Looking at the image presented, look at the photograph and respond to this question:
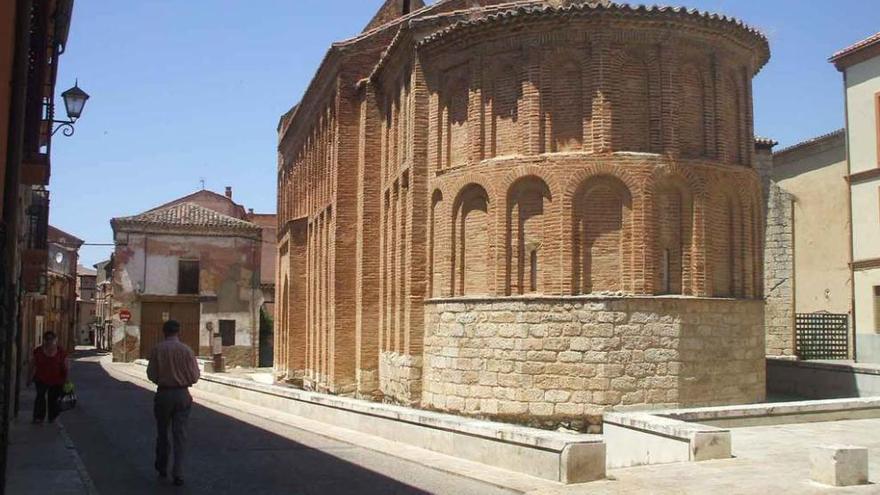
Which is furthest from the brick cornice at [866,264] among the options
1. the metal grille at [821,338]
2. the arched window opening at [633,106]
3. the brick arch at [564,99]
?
the brick arch at [564,99]

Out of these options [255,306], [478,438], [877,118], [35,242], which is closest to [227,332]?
[255,306]

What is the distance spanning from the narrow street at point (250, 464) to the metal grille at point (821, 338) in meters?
16.1

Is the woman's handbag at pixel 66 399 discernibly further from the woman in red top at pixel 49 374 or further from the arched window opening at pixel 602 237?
A: the arched window opening at pixel 602 237

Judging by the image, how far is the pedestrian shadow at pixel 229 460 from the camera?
27.1 ft

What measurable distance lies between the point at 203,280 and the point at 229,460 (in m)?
33.7

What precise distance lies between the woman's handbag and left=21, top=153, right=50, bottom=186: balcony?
338cm

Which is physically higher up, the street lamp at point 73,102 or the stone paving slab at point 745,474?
the street lamp at point 73,102

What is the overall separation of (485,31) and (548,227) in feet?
12.6

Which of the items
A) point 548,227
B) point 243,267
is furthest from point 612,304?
point 243,267

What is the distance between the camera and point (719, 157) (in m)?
16.3

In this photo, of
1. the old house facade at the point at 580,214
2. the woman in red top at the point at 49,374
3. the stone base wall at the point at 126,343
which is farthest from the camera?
the stone base wall at the point at 126,343

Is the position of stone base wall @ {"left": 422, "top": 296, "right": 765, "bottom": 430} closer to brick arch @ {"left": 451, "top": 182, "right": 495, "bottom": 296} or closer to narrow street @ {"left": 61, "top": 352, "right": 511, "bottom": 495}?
brick arch @ {"left": 451, "top": 182, "right": 495, "bottom": 296}

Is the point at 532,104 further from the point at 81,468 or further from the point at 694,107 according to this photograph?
the point at 81,468

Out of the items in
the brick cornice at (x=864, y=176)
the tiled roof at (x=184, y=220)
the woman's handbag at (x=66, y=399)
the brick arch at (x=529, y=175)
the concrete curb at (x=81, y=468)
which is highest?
the tiled roof at (x=184, y=220)
